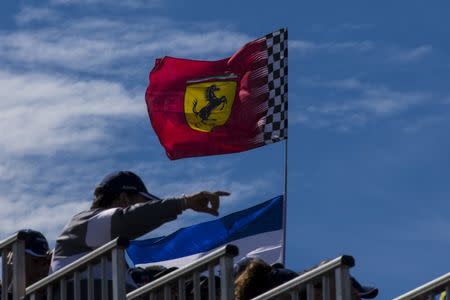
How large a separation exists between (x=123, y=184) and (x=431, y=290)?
8.34 ft

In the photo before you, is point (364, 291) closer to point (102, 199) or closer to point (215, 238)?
point (102, 199)

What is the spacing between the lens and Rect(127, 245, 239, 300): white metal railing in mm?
12414

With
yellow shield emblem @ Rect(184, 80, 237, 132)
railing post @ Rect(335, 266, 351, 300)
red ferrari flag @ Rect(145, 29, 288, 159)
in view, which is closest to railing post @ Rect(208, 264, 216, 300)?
railing post @ Rect(335, 266, 351, 300)

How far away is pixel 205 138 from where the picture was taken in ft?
77.5

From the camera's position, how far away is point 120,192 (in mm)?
13578

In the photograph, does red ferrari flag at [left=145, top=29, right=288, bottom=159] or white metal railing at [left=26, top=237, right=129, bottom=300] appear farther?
red ferrari flag at [left=145, top=29, right=288, bottom=159]

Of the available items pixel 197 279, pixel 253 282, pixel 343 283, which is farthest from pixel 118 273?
pixel 343 283

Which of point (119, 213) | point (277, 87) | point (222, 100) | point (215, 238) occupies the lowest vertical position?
point (215, 238)

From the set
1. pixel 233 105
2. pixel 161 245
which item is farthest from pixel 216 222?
pixel 233 105

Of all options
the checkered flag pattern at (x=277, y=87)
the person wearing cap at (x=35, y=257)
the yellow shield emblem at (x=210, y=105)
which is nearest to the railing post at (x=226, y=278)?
the person wearing cap at (x=35, y=257)

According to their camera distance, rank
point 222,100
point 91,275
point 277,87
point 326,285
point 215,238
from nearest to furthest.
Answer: point 326,285
point 91,275
point 215,238
point 277,87
point 222,100

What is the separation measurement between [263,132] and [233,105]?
1.25 metres

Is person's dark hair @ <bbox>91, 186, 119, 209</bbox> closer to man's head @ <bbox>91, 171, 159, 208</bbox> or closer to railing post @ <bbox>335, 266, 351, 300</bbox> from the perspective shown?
man's head @ <bbox>91, 171, 159, 208</bbox>

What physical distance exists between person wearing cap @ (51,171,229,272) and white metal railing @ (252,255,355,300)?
771 mm
